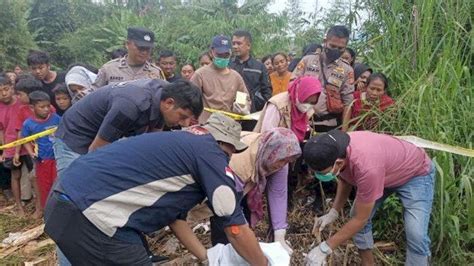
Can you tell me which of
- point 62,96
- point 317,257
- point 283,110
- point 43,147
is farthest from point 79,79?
point 317,257

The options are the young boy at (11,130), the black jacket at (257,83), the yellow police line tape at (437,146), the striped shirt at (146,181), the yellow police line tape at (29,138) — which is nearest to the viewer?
the striped shirt at (146,181)

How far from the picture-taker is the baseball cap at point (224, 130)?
2.18 m

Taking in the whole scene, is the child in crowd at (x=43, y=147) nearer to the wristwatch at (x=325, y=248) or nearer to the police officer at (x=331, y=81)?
the police officer at (x=331, y=81)

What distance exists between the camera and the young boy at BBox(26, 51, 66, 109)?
477 cm

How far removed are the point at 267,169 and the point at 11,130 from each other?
3.27m

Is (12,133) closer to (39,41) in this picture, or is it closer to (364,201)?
(364,201)

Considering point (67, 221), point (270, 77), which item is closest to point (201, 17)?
point (270, 77)

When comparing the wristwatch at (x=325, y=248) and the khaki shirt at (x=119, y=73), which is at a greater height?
the khaki shirt at (x=119, y=73)

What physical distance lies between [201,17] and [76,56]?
5.02 meters

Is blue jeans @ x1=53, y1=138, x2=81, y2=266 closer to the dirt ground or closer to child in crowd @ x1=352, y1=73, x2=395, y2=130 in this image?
the dirt ground

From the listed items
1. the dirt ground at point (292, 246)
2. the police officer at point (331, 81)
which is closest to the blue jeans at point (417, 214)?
the dirt ground at point (292, 246)

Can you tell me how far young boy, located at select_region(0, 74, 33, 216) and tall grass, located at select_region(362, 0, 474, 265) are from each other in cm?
366

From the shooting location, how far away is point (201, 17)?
1617 centimetres

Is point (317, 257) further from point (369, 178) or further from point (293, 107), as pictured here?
point (293, 107)
